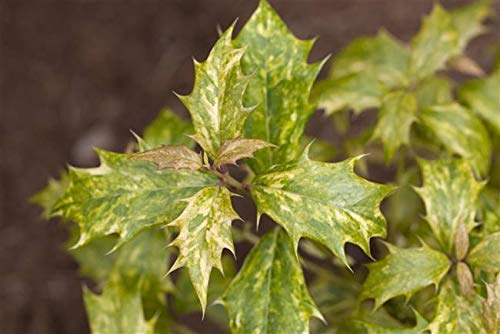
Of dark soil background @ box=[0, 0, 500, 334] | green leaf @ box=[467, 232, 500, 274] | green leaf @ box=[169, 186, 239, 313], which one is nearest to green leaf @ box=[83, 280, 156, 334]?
green leaf @ box=[169, 186, 239, 313]

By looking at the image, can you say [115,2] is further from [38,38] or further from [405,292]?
[405,292]

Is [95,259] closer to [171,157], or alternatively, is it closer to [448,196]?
[171,157]

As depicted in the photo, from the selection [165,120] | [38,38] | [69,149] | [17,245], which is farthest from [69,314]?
[165,120]

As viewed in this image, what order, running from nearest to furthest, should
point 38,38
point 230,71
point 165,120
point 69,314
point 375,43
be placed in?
1. point 230,71
2. point 165,120
3. point 375,43
4. point 69,314
5. point 38,38

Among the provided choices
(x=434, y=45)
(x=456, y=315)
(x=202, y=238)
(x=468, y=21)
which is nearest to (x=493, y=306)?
(x=456, y=315)

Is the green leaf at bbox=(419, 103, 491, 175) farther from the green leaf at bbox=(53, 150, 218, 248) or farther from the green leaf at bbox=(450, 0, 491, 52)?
the green leaf at bbox=(53, 150, 218, 248)

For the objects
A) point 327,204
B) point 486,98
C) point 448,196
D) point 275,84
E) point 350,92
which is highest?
point 275,84
